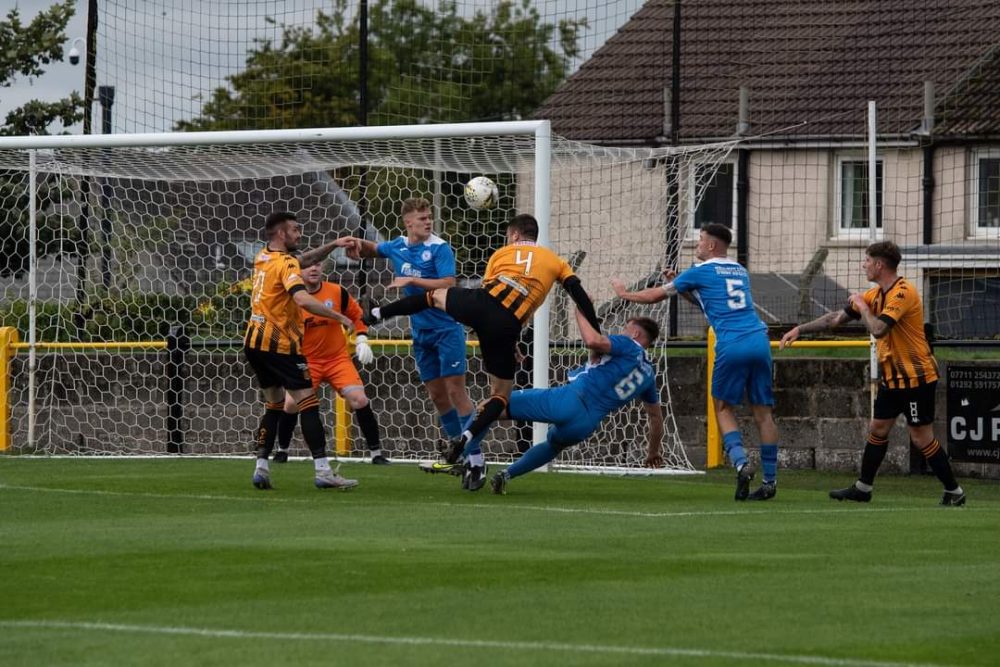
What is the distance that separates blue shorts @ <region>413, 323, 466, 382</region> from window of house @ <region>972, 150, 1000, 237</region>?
39.1 feet

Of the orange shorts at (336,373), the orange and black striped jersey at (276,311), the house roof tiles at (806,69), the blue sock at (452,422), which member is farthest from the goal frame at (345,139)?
the house roof tiles at (806,69)

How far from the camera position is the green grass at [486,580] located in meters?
6.39

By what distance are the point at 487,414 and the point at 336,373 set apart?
3.11 meters

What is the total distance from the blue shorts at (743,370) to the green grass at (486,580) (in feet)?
2.93

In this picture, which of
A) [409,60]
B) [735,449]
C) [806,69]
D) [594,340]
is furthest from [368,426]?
[806,69]

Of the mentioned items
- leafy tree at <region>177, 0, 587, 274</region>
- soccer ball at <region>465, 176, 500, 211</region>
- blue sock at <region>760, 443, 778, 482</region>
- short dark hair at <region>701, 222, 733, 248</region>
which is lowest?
blue sock at <region>760, 443, 778, 482</region>

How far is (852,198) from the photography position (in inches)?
1108

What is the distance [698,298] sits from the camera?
13.7 meters

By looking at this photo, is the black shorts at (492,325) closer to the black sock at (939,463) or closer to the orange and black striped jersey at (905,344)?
the orange and black striped jersey at (905,344)

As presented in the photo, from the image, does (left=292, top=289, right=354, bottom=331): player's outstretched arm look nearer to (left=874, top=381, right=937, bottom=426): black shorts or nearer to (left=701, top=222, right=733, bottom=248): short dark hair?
(left=701, top=222, right=733, bottom=248): short dark hair

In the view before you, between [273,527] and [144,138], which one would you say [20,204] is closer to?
[144,138]

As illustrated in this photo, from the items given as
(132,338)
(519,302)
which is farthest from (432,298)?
(132,338)

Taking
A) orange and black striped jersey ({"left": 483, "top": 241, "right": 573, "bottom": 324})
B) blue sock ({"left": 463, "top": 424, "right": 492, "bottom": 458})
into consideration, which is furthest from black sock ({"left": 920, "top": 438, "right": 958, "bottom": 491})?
blue sock ({"left": 463, "top": 424, "right": 492, "bottom": 458})

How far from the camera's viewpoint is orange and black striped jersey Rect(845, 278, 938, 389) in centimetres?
1315
